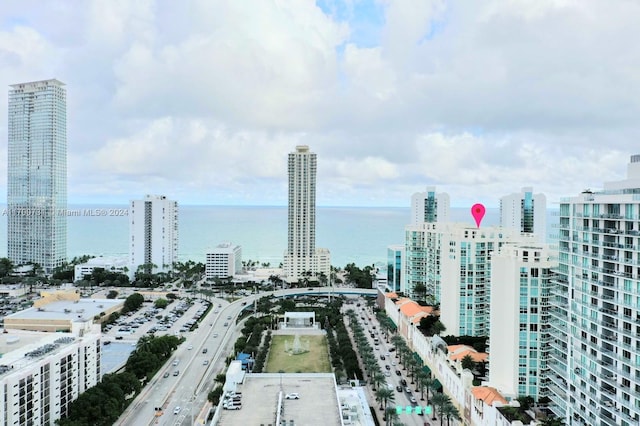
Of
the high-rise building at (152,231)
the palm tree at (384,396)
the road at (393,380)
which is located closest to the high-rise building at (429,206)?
the road at (393,380)

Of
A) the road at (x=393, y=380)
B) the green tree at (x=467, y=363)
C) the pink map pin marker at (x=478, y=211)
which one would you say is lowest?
the road at (x=393, y=380)

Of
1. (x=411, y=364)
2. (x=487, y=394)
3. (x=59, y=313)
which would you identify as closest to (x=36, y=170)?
(x=59, y=313)

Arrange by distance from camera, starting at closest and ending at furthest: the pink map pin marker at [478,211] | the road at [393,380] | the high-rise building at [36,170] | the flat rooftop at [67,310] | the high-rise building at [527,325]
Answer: the high-rise building at [527,325], the road at [393,380], the pink map pin marker at [478,211], the flat rooftop at [67,310], the high-rise building at [36,170]

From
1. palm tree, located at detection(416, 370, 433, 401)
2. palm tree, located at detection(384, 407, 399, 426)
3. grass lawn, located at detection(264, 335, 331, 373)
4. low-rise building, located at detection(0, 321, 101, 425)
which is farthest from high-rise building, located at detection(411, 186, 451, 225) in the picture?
low-rise building, located at detection(0, 321, 101, 425)

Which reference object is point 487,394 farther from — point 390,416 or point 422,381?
point 422,381

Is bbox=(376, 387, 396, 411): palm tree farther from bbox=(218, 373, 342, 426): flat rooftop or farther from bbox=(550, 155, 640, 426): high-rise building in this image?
bbox=(550, 155, 640, 426): high-rise building

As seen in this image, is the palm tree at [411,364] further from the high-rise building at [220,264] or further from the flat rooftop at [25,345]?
the high-rise building at [220,264]

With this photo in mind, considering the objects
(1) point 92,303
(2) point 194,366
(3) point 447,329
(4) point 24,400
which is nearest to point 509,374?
(3) point 447,329

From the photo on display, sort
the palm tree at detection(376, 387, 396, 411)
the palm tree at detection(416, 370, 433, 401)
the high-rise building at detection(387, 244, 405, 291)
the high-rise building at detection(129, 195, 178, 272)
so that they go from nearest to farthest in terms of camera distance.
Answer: the palm tree at detection(376, 387, 396, 411), the palm tree at detection(416, 370, 433, 401), the high-rise building at detection(387, 244, 405, 291), the high-rise building at detection(129, 195, 178, 272)
